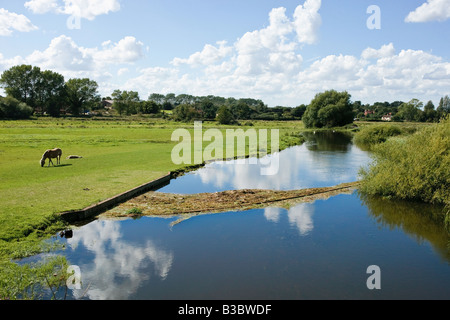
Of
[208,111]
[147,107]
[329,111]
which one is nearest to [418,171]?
[329,111]

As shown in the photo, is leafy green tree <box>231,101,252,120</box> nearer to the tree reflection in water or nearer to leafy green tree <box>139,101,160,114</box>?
leafy green tree <box>139,101,160,114</box>

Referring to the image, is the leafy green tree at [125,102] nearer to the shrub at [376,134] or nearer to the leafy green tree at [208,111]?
the leafy green tree at [208,111]

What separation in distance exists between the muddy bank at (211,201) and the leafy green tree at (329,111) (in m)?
79.9

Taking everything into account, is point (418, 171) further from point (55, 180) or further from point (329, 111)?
point (329, 111)

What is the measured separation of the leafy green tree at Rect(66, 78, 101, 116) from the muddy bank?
329ft

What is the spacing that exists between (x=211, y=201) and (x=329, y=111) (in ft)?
280

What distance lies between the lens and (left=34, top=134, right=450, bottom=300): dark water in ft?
33.4

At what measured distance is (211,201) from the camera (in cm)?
1941

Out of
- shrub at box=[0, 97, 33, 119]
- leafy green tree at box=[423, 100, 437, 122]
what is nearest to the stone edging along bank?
shrub at box=[0, 97, 33, 119]

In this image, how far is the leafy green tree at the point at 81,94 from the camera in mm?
108875

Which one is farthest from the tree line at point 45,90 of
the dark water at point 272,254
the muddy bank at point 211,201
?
the dark water at point 272,254
